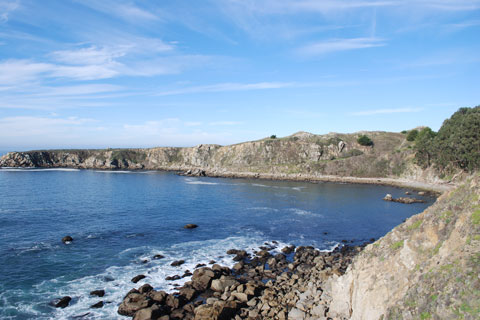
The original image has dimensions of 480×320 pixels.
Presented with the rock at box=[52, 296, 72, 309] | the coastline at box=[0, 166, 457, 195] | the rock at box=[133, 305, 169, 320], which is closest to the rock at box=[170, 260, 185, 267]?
the rock at box=[133, 305, 169, 320]

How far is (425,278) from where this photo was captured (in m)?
15.0

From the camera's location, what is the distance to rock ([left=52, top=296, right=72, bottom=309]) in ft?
84.7

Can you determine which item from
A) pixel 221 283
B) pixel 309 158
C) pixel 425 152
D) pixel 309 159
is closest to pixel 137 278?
pixel 221 283

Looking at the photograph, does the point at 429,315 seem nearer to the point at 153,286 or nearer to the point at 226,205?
the point at 153,286

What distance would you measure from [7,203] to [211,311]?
71.8 metres

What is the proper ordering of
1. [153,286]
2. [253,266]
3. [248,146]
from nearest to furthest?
1. [153,286]
2. [253,266]
3. [248,146]

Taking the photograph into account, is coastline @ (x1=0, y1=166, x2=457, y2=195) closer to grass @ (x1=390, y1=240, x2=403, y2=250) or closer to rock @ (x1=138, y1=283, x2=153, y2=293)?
grass @ (x1=390, y1=240, x2=403, y2=250)

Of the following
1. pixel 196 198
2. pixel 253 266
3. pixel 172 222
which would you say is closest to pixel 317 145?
pixel 196 198

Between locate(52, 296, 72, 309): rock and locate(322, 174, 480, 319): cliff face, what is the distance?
2367 cm

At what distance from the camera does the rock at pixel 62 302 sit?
2583 cm

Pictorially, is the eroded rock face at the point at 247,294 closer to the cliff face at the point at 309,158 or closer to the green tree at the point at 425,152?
the green tree at the point at 425,152

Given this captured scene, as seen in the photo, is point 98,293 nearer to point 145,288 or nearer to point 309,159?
point 145,288

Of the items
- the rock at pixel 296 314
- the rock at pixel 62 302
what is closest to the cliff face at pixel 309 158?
the rock at pixel 296 314

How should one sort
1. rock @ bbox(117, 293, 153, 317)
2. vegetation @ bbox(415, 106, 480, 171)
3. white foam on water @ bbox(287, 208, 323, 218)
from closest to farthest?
1. rock @ bbox(117, 293, 153, 317)
2. white foam on water @ bbox(287, 208, 323, 218)
3. vegetation @ bbox(415, 106, 480, 171)
